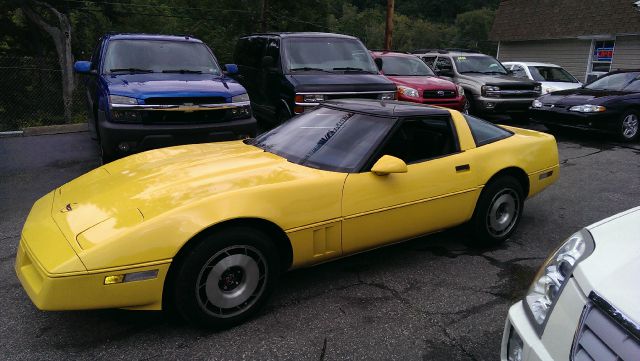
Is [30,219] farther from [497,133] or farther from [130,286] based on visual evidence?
[497,133]

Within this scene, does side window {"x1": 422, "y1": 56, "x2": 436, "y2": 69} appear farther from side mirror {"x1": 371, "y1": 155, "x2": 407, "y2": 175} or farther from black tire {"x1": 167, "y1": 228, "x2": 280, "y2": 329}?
black tire {"x1": 167, "y1": 228, "x2": 280, "y2": 329}

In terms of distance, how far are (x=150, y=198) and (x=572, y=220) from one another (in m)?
4.36

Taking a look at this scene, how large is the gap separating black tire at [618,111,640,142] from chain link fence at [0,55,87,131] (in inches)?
495

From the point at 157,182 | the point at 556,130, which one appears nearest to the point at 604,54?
the point at 556,130

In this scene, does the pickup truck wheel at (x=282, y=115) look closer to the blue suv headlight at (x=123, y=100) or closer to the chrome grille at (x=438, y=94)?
the blue suv headlight at (x=123, y=100)

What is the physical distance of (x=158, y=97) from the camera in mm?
5645

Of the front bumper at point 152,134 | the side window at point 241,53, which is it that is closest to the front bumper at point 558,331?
the front bumper at point 152,134

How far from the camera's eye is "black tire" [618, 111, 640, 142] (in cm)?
948

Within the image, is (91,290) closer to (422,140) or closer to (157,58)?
(422,140)

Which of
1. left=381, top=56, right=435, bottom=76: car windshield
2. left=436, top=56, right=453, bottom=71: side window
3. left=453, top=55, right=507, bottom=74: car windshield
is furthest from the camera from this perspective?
left=436, top=56, right=453, bottom=71: side window

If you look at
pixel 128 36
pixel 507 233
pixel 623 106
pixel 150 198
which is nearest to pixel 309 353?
pixel 150 198

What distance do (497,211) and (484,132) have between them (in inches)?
29.0

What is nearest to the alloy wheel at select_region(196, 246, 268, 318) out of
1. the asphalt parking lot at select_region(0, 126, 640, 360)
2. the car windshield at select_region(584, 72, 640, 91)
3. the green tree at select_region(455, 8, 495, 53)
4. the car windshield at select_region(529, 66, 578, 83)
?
the asphalt parking lot at select_region(0, 126, 640, 360)

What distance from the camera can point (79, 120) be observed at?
40.7 feet
